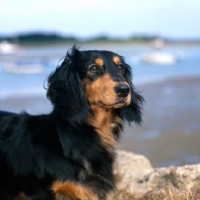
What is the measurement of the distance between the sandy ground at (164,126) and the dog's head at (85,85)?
2009 mm

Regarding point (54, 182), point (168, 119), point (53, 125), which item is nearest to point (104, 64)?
point (53, 125)

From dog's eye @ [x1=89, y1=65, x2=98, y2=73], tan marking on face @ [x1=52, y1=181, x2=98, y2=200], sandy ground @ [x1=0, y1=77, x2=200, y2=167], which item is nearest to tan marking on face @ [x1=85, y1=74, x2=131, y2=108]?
dog's eye @ [x1=89, y1=65, x2=98, y2=73]

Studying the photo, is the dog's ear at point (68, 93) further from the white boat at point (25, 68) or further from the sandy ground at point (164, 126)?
the white boat at point (25, 68)

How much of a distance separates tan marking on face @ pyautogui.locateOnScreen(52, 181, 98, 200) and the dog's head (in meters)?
0.66

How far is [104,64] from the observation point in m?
5.43

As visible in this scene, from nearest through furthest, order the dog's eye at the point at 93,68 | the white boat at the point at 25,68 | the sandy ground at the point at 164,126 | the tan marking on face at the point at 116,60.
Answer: the dog's eye at the point at 93,68 → the tan marking on face at the point at 116,60 → the sandy ground at the point at 164,126 → the white boat at the point at 25,68

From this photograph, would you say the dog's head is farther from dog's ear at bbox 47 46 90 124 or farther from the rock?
the rock

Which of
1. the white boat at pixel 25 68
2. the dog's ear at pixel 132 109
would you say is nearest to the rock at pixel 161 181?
the dog's ear at pixel 132 109

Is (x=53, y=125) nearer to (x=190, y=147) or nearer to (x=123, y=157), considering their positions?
(x=123, y=157)

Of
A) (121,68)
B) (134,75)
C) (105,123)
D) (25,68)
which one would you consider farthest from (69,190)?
(25,68)

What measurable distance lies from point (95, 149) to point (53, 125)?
52 cm

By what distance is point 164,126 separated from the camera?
509 inches

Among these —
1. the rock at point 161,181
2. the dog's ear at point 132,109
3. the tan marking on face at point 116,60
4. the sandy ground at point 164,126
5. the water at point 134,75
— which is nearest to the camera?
the tan marking on face at point 116,60

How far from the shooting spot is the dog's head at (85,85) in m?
5.20
